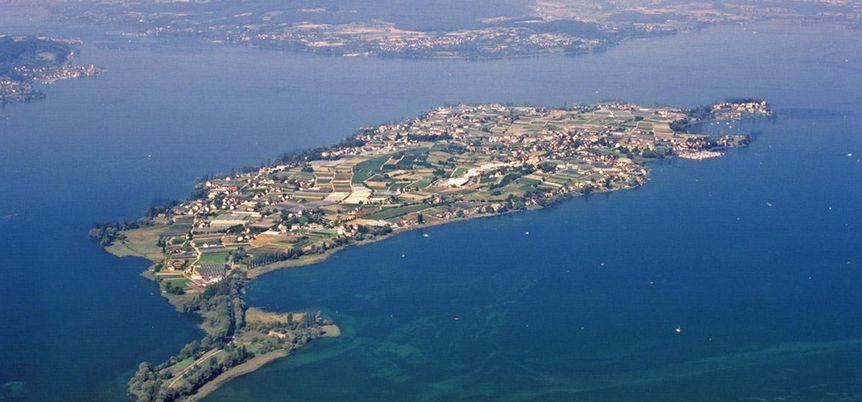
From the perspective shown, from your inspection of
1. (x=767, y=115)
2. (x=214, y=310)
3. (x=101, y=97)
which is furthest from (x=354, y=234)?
(x=101, y=97)

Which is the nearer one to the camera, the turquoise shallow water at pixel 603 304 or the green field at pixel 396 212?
the turquoise shallow water at pixel 603 304

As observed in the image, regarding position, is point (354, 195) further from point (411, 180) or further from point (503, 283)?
point (503, 283)

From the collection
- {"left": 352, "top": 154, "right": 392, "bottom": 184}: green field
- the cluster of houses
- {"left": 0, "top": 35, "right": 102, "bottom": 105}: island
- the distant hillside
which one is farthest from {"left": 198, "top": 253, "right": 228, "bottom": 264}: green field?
the distant hillside

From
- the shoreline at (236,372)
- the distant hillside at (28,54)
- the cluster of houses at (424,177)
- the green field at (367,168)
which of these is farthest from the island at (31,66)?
the shoreline at (236,372)

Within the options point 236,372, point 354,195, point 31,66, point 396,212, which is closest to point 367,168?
point 354,195

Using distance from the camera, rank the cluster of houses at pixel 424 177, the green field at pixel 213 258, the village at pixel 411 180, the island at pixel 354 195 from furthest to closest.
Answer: the cluster of houses at pixel 424 177 < the village at pixel 411 180 < the green field at pixel 213 258 < the island at pixel 354 195

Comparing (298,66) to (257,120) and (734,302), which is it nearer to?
(257,120)

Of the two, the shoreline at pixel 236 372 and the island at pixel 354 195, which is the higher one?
the island at pixel 354 195

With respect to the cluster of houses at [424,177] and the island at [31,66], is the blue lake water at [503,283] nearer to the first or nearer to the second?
the cluster of houses at [424,177]
